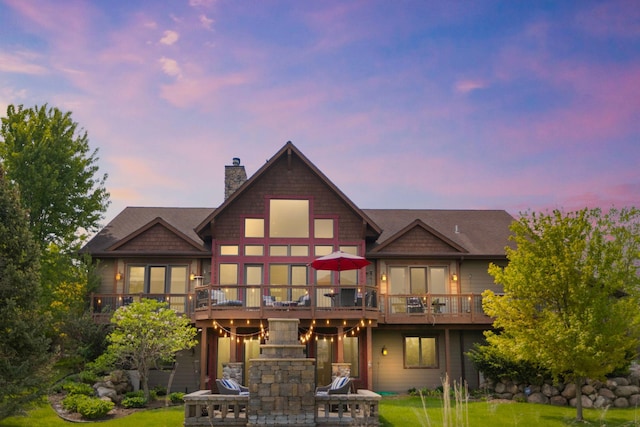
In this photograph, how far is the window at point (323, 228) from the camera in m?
23.9

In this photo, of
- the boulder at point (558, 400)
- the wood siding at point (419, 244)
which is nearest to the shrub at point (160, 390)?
the wood siding at point (419, 244)

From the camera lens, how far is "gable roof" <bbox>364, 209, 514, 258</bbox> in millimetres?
24203

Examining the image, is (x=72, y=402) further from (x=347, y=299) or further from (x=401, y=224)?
(x=401, y=224)

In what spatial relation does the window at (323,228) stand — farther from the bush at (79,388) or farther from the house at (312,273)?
the bush at (79,388)

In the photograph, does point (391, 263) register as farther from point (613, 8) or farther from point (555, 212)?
point (613, 8)

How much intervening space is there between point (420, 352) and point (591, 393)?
262 inches

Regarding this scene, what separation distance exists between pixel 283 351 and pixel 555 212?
8.83 metres

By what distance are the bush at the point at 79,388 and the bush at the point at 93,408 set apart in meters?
1.48

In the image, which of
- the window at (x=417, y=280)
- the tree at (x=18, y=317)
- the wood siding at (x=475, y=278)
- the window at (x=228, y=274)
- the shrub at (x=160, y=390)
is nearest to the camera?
the tree at (x=18, y=317)

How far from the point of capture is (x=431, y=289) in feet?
80.2

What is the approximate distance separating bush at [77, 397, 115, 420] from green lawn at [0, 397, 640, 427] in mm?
592

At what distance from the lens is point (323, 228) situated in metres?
23.9

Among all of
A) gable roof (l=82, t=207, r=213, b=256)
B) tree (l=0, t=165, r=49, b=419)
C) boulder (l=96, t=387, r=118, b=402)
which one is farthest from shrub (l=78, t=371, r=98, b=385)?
gable roof (l=82, t=207, r=213, b=256)

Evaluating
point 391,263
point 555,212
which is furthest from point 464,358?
point 555,212
